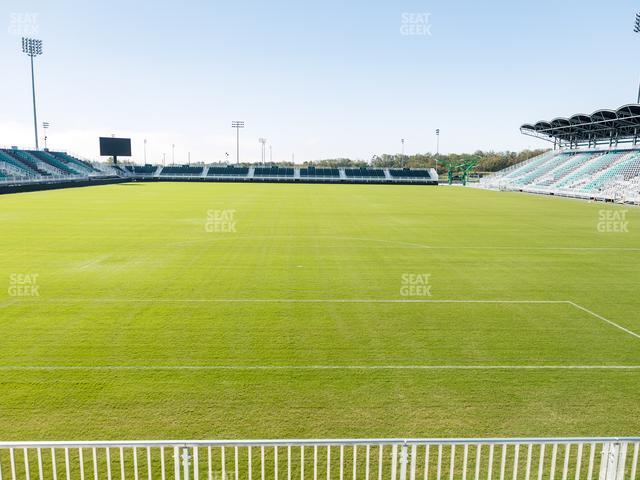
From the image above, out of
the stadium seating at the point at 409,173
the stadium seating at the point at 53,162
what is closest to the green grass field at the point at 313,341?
the stadium seating at the point at 53,162

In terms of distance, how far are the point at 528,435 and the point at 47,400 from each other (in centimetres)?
729

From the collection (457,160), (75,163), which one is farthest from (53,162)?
(457,160)

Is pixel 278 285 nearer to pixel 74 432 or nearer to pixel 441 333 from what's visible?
pixel 441 333

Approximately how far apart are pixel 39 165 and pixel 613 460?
82641 millimetres

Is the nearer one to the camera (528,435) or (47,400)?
(528,435)

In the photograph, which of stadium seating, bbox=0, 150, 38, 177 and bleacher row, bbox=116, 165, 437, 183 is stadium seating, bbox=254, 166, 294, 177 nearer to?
bleacher row, bbox=116, 165, 437, 183

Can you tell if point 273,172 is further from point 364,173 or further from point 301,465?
point 301,465

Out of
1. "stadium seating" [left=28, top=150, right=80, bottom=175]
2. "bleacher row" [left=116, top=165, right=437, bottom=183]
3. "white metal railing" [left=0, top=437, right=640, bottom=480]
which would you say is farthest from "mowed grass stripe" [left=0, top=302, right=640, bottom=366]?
"bleacher row" [left=116, top=165, right=437, bottom=183]

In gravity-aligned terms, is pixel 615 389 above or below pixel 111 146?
below

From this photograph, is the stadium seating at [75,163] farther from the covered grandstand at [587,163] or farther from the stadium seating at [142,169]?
the covered grandstand at [587,163]

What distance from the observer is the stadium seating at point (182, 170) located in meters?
105

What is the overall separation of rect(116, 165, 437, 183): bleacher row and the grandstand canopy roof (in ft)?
83.7

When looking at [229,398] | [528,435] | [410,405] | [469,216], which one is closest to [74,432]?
[229,398]

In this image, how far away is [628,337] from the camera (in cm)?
1018
